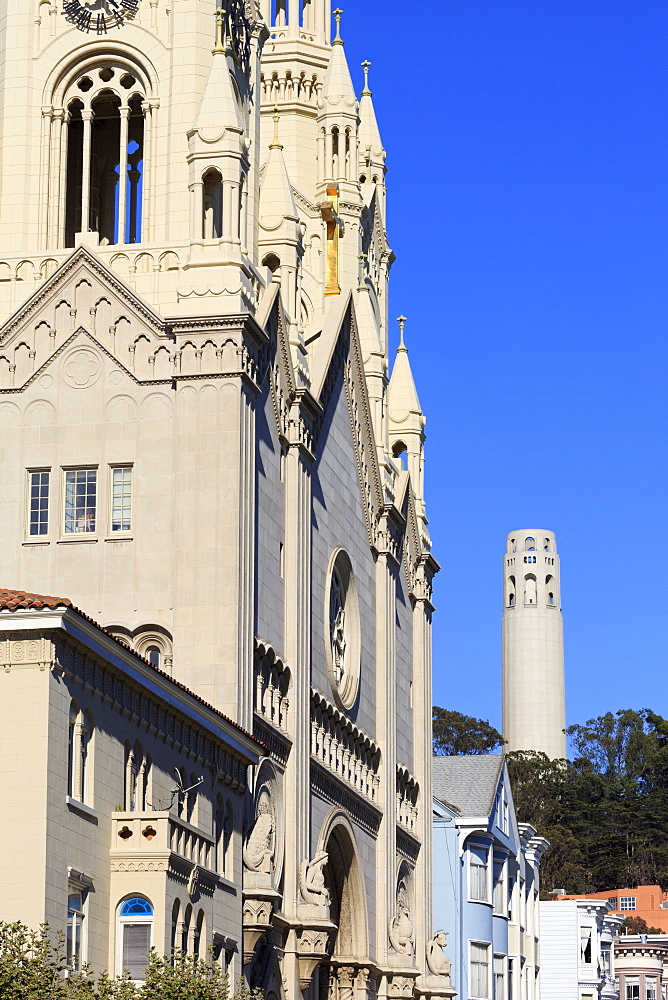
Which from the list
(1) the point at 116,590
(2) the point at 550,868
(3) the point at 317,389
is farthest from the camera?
(2) the point at 550,868

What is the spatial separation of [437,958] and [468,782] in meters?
18.2

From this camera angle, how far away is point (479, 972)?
3044 inches

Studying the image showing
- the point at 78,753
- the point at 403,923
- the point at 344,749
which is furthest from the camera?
the point at 403,923

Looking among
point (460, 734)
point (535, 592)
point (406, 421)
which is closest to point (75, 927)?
point (406, 421)

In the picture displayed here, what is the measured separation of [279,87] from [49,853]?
4865 cm

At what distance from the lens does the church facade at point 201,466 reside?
43094 millimetres

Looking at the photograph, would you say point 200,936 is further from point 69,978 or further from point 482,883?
point 482,883

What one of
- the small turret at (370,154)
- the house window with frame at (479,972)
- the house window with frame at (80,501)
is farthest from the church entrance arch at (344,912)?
the small turret at (370,154)

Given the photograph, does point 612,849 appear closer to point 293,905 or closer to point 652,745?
point 652,745

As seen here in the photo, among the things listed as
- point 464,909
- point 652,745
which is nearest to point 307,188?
point 464,909

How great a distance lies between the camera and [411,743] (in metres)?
68.5

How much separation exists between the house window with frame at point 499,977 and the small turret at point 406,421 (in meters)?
22.4

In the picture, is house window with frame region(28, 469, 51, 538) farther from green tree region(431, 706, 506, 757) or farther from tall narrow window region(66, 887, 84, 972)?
green tree region(431, 706, 506, 757)

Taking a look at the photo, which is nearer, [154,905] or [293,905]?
[154,905]
